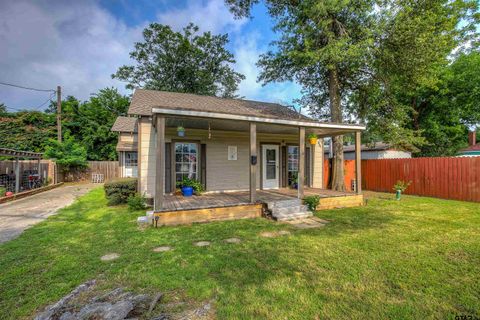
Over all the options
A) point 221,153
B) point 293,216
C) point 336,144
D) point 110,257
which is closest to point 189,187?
point 221,153

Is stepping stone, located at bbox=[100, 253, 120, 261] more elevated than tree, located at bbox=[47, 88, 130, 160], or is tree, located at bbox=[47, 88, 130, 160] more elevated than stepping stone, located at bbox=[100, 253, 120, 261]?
tree, located at bbox=[47, 88, 130, 160]

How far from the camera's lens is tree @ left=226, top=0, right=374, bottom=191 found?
9305 millimetres

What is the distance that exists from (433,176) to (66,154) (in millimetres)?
21944

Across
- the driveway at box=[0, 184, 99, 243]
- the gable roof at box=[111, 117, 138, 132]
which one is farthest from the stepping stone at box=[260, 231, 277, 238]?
the gable roof at box=[111, 117, 138, 132]

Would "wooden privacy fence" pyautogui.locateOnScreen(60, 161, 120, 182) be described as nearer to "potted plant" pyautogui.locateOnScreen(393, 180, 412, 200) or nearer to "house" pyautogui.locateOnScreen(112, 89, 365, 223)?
"house" pyautogui.locateOnScreen(112, 89, 365, 223)

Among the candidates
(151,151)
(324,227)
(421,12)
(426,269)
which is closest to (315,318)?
(426,269)

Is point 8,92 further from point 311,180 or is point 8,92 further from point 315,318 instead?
point 315,318

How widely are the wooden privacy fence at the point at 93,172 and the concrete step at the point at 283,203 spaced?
14622 millimetres

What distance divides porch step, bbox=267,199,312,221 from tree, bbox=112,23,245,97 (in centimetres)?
1903

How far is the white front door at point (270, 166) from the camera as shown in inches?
396

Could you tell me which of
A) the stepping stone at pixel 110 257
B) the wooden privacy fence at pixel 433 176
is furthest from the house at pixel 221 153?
the wooden privacy fence at pixel 433 176

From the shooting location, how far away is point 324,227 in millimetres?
5609

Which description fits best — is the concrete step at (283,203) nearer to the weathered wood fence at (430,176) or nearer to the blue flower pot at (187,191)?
the blue flower pot at (187,191)

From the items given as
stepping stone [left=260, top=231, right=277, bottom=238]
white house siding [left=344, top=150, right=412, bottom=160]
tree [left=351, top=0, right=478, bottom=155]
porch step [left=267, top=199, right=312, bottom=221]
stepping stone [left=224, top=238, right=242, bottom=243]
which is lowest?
stepping stone [left=260, top=231, right=277, bottom=238]
